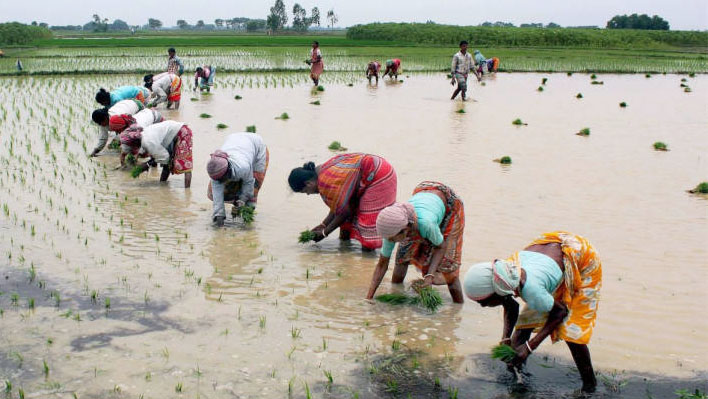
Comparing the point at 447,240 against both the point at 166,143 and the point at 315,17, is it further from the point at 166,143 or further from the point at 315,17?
the point at 315,17

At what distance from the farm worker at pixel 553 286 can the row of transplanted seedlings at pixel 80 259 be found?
1.13 m

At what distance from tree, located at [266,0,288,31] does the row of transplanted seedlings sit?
316 feet

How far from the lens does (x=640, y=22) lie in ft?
280

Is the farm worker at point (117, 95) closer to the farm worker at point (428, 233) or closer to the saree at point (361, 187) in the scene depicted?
the saree at point (361, 187)

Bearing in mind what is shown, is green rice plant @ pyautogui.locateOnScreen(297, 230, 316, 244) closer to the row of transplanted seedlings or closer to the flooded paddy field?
the flooded paddy field

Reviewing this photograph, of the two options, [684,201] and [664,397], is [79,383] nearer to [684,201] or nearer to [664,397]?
[664,397]

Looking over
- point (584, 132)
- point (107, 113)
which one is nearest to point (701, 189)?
point (584, 132)

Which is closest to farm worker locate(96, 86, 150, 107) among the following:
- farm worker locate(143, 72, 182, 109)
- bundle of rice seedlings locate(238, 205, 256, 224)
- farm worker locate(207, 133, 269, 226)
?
farm worker locate(143, 72, 182, 109)

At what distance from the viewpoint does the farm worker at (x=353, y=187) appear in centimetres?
588

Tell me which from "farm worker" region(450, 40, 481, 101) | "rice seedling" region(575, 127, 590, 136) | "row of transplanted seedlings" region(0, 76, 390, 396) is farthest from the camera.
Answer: "farm worker" region(450, 40, 481, 101)

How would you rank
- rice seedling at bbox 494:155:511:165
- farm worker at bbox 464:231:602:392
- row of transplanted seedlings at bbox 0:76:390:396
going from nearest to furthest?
farm worker at bbox 464:231:602:392 → row of transplanted seedlings at bbox 0:76:390:396 → rice seedling at bbox 494:155:511:165

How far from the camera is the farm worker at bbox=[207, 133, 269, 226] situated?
678 cm

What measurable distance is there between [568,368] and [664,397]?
1.84 ft

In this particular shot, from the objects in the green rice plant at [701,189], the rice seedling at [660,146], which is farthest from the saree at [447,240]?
the rice seedling at [660,146]
